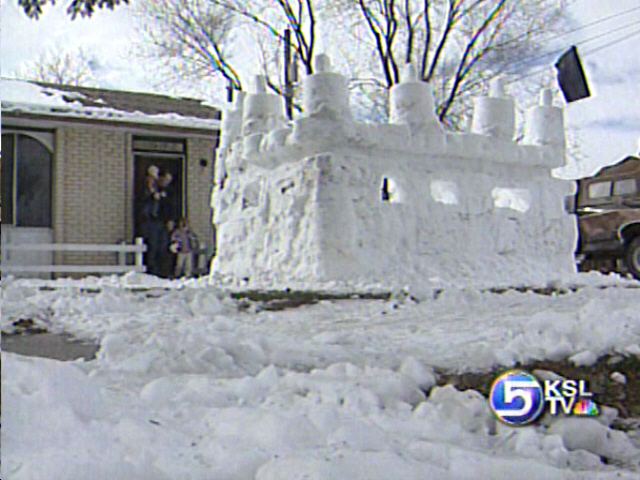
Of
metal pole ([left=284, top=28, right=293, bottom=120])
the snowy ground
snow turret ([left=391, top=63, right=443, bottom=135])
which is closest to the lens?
the snowy ground

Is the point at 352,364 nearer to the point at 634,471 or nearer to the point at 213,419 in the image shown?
the point at 213,419

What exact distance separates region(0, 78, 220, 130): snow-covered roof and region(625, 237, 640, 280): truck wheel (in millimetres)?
4792

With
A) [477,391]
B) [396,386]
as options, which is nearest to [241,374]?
[396,386]

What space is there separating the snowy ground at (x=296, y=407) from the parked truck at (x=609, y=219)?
351 centimetres

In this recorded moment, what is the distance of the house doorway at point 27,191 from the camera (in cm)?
725

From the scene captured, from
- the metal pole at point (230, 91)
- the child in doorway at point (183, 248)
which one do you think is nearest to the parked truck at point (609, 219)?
the child in doorway at point (183, 248)

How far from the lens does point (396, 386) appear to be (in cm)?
155

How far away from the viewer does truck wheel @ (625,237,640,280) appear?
5.85 metres

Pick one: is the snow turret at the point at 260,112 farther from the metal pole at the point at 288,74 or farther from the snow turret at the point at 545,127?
the metal pole at the point at 288,74

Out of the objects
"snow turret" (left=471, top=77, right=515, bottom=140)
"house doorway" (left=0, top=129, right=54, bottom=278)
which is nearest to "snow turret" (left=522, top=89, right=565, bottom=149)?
"snow turret" (left=471, top=77, right=515, bottom=140)

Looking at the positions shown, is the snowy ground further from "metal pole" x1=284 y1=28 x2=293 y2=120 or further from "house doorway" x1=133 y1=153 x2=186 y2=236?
"metal pole" x1=284 y1=28 x2=293 y2=120

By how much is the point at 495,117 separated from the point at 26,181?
547cm

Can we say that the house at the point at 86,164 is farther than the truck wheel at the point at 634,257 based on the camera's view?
Yes

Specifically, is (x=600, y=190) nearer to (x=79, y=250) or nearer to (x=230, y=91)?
(x=79, y=250)
